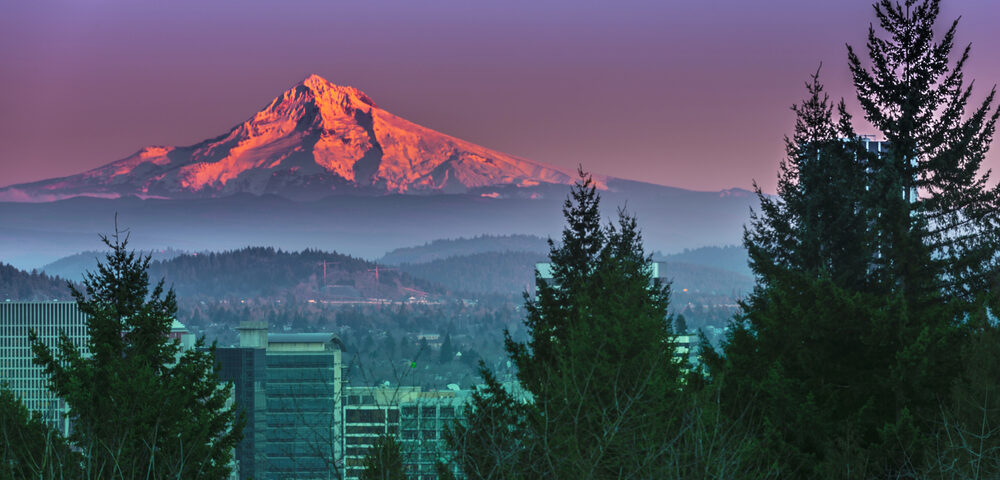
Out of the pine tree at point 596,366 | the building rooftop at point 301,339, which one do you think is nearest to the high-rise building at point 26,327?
the building rooftop at point 301,339

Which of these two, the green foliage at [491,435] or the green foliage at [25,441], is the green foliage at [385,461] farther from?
the green foliage at [25,441]

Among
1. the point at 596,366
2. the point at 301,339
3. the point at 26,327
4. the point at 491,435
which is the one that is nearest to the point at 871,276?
the point at 596,366

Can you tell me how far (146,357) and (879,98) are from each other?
26.4m

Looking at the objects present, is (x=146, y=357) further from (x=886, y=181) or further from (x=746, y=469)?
(x=886, y=181)

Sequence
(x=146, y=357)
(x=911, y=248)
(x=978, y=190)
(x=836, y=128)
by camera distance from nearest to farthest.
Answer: (x=146, y=357) → (x=911, y=248) → (x=978, y=190) → (x=836, y=128)

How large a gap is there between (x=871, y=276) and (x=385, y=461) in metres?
22.5

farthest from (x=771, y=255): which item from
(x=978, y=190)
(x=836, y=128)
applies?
(x=978, y=190)

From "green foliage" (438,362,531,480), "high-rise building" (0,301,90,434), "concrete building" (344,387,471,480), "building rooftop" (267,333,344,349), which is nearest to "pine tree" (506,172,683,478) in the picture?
"green foliage" (438,362,531,480)

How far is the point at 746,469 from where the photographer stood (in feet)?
85.1

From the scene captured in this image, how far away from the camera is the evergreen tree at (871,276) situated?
29922 millimetres

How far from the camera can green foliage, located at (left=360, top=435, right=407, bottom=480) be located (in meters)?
21.8

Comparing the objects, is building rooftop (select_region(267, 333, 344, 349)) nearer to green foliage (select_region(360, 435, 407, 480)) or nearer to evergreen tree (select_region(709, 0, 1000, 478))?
evergreen tree (select_region(709, 0, 1000, 478))

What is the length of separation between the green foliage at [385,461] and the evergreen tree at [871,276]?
9176 millimetres

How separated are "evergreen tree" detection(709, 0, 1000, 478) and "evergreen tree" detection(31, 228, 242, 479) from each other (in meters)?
14.2
